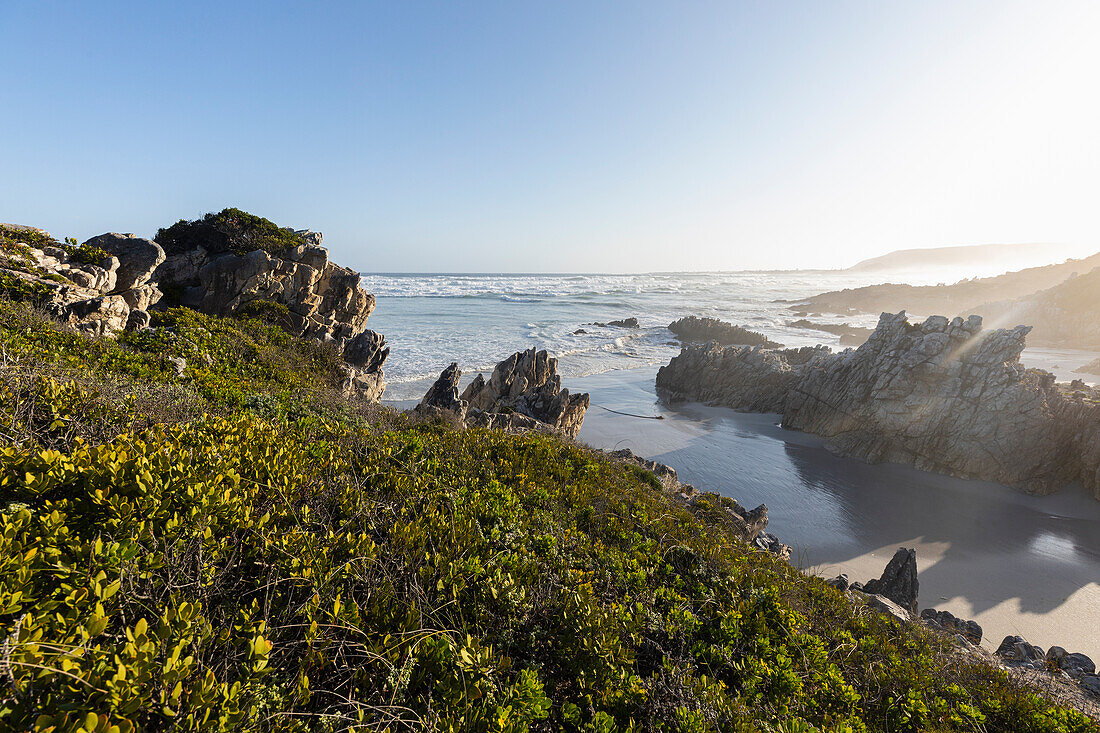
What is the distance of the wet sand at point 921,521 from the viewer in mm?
9945

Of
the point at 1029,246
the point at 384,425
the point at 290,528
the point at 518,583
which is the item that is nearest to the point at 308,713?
the point at 290,528

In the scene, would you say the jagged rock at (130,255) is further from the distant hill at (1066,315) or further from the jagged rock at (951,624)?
the distant hill at (1066,315)

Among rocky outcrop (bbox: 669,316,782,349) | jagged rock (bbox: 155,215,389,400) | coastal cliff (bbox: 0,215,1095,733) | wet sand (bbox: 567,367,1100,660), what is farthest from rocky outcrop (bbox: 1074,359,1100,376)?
jagged rock (bbox: 155,215,389,400)

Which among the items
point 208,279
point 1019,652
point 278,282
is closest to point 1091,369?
point 1019,652

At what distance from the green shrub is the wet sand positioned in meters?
16.5

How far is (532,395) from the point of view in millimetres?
17297

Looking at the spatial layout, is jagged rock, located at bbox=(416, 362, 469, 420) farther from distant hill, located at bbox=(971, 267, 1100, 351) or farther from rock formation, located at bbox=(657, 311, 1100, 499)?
distant hill, located at bbox=(971, 267, 1100, 351)

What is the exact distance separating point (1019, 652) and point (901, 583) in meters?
1.83

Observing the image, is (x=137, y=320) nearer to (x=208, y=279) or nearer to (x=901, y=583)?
(x=208, y=279)

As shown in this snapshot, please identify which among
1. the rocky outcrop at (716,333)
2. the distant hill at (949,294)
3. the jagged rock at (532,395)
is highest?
the distant hill at (949,294)

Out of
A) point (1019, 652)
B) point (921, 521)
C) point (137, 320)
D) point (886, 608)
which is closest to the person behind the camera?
point (886, 608)

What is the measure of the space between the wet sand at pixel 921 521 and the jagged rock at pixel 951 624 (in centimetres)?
50

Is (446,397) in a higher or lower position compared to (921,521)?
higher

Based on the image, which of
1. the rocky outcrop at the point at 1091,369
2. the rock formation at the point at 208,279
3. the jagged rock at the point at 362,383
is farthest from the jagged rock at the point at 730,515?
the rocky outcrop at the point at 1091,369
